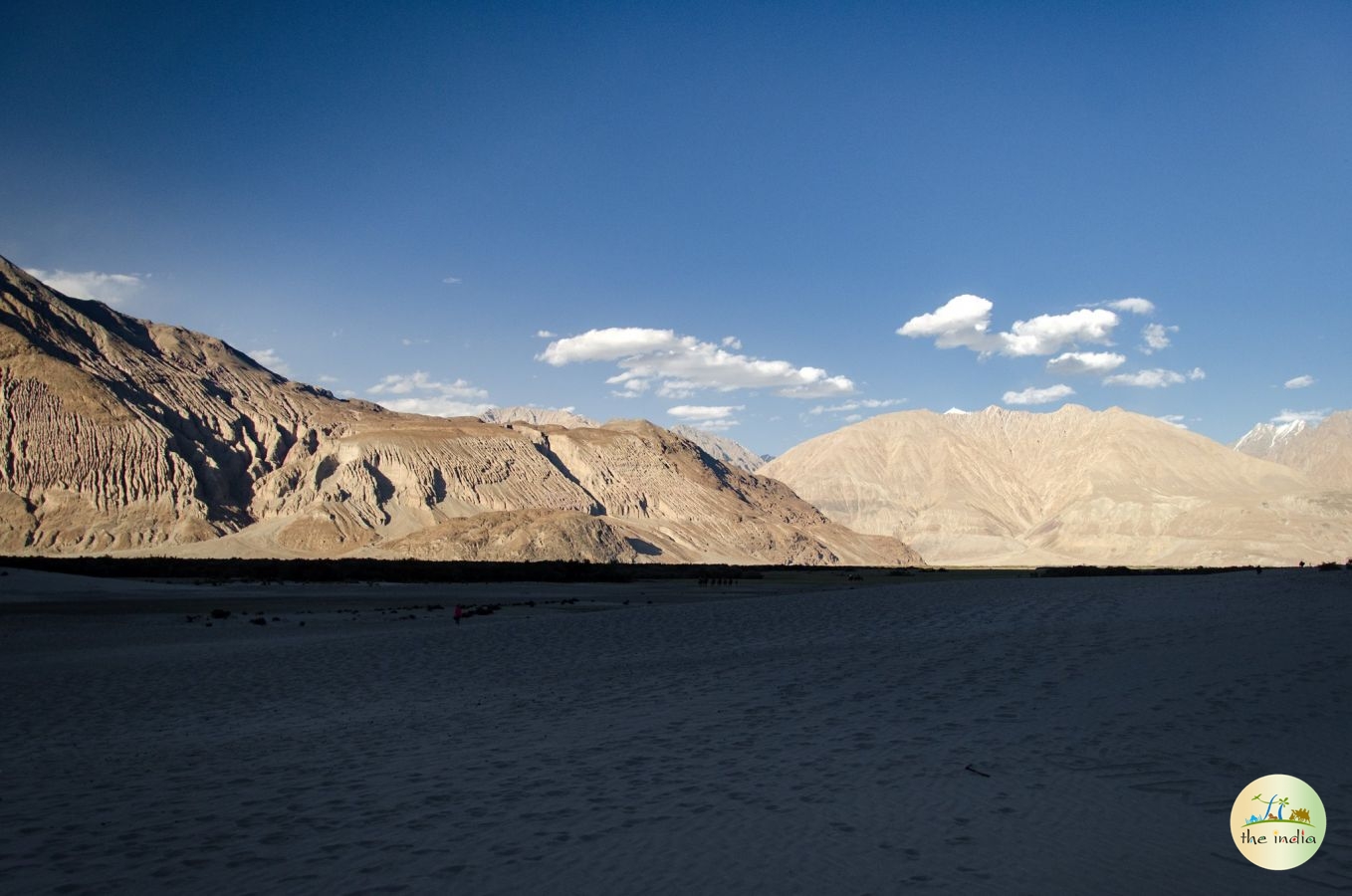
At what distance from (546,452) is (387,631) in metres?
103

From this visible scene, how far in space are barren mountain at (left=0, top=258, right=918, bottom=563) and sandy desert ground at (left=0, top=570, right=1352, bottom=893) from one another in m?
77.0

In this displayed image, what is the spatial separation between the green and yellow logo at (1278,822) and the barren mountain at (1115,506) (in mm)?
134691

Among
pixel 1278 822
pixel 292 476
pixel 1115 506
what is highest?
pixel 1115 506

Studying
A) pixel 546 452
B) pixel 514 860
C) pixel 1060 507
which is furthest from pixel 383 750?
pixel 1060 507

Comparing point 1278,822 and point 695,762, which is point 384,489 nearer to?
point 695,762

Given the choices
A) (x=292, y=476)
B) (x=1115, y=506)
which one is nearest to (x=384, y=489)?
(x=292, y=476)

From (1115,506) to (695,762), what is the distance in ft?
547

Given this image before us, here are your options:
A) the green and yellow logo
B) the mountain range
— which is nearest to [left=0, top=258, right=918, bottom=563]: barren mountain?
the mountain range

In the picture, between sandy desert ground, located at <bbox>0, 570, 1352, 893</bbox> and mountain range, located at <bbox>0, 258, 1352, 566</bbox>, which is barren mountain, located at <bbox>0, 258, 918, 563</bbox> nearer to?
mountain range, located at <bbox>0, 258, 1352, 566</bbox>

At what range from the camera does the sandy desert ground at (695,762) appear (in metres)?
5.43

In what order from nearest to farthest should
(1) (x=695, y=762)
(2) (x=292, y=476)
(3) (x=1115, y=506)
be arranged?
(1) (x=695, y=762) < (2) (x=292, y=476) < (3) (x=1115, y=506)

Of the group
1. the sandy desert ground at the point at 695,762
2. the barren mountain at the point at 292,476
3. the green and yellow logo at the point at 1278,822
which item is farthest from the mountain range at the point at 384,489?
the green and yellow logo at the point at 1278,822

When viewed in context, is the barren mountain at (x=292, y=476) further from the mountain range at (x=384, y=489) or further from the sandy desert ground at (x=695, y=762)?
the sandy desert ground at (x=695, y=762)

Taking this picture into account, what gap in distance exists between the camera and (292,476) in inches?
4385
